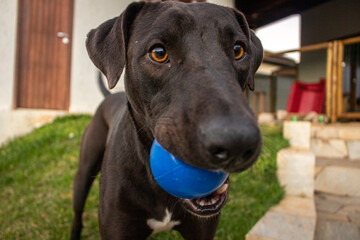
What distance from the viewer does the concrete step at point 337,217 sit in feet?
8.64

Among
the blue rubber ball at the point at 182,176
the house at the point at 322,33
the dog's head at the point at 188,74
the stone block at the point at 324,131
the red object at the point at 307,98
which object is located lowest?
the blue rubber ball at the point at 182,176

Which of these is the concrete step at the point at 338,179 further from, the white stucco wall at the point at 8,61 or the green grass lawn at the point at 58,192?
the white stucco wall at the point at 8,61

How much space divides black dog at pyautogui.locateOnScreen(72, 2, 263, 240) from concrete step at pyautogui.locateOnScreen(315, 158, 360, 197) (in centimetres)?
244

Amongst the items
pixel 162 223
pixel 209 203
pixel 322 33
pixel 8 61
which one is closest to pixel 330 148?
pixel 162 223

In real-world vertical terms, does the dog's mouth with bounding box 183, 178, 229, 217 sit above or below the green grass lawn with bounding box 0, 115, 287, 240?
above

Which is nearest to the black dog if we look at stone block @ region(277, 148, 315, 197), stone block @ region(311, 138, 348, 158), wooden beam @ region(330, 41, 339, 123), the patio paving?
the patio paving

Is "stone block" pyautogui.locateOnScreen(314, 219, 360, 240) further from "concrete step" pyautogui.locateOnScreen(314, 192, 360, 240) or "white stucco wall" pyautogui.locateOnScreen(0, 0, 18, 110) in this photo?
"white stucco wall" pyautogui.locateOnScreen(0, 0, 18, 110)

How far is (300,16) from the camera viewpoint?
8.99 metres

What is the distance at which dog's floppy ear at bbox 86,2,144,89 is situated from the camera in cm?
166

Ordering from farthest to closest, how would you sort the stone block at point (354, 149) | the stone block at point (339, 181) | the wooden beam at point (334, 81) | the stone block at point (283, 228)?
the wooden beam at point (334, 81)
the stone block at point (354, 149)
the stone block at point (339, 181)
the stone block at point (283, 228)

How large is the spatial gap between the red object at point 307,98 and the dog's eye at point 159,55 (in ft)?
20.2

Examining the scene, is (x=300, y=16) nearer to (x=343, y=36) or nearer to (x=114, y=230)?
(x=343, y=36)

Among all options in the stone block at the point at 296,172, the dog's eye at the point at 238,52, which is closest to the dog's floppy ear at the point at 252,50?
the dog's eye at the point at 238,52

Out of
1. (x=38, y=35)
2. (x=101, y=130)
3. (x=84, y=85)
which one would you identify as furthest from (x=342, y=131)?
(x=38, y=35)
